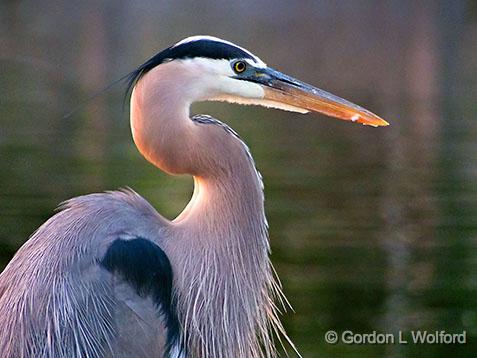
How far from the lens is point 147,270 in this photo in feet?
13.6

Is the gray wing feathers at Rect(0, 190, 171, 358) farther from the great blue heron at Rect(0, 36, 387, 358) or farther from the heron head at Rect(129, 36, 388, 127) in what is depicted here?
the heron head at Rect(129, 36, 388, 127)

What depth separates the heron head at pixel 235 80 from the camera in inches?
166

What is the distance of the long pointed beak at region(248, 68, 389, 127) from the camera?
4.38m

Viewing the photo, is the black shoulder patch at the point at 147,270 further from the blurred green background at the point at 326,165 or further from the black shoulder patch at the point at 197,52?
the blurred green background at the point at 326,165

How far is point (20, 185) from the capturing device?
42.5ft

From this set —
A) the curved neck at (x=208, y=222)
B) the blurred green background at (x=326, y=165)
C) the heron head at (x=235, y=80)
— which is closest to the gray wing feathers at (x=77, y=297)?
the curved neck at (x=208, y=222)

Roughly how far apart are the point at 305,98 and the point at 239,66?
0.31 m

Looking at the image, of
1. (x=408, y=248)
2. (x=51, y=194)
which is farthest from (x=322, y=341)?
(x=51, y=194)

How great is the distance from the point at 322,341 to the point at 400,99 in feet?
52.5

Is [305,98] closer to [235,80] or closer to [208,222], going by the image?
[235,80]

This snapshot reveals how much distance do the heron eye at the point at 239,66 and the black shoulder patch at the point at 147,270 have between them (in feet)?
2.21

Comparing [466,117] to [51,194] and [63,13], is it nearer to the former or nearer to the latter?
[51,194]

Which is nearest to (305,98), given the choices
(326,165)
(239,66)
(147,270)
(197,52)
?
(239,66)

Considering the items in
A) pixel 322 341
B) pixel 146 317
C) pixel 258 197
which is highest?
pixel 258 197
